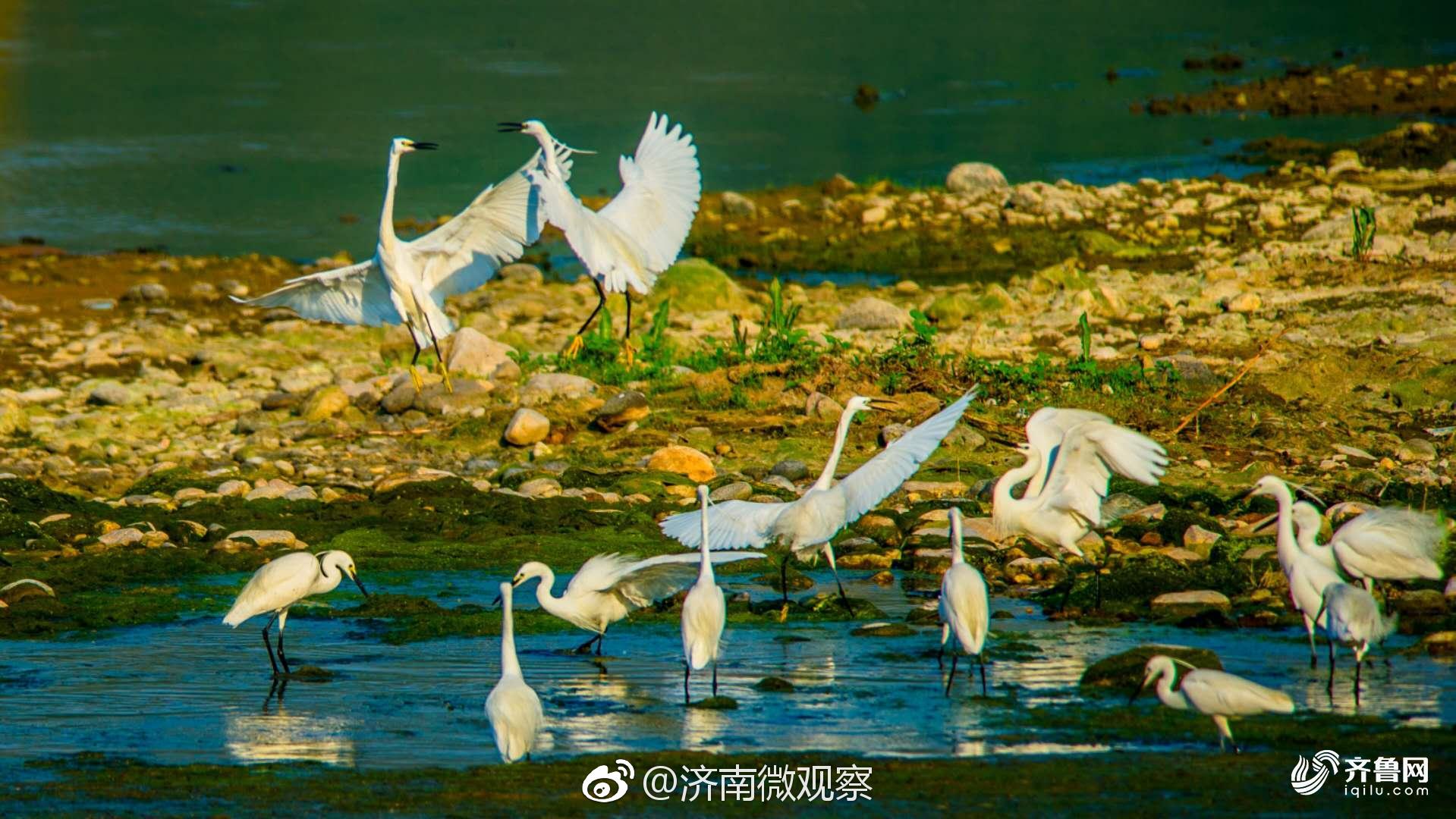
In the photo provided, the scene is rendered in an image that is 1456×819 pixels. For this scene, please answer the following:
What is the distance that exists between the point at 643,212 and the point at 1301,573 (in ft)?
19.7

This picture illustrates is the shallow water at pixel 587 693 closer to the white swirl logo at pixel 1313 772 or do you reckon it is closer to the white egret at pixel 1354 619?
the white egret at pixel 1354 619

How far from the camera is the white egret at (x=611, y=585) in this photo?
7.34 m

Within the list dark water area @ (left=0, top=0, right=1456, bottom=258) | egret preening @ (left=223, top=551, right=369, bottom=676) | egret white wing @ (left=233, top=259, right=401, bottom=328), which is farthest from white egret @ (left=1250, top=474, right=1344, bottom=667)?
dark water area @ (left=0, top=0, right=1456, bottom=258)

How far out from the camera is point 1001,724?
20.8ft

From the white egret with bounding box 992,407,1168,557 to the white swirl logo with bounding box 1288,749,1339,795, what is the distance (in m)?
1.77

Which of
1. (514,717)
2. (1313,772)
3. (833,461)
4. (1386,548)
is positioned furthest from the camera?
(833,461)

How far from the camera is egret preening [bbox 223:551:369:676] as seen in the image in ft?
24.5

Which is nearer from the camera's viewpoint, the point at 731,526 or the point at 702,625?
the point at 702,625

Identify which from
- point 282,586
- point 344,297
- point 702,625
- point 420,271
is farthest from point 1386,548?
point 344,297

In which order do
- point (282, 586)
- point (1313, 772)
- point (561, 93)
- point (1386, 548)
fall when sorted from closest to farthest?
point (1313, 772)
point (1386, 548)
point (282, 586)
point (561, 93)

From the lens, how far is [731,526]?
795 centimetres

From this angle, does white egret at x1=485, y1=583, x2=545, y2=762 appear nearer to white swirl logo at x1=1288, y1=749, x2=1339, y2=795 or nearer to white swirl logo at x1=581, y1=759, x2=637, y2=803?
white swirl logo at x1=581, y1=759, x2=637, y2=803

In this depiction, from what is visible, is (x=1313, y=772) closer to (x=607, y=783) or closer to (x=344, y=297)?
(x=607, y=783)

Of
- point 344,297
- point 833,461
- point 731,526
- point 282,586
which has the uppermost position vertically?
point 344,297
